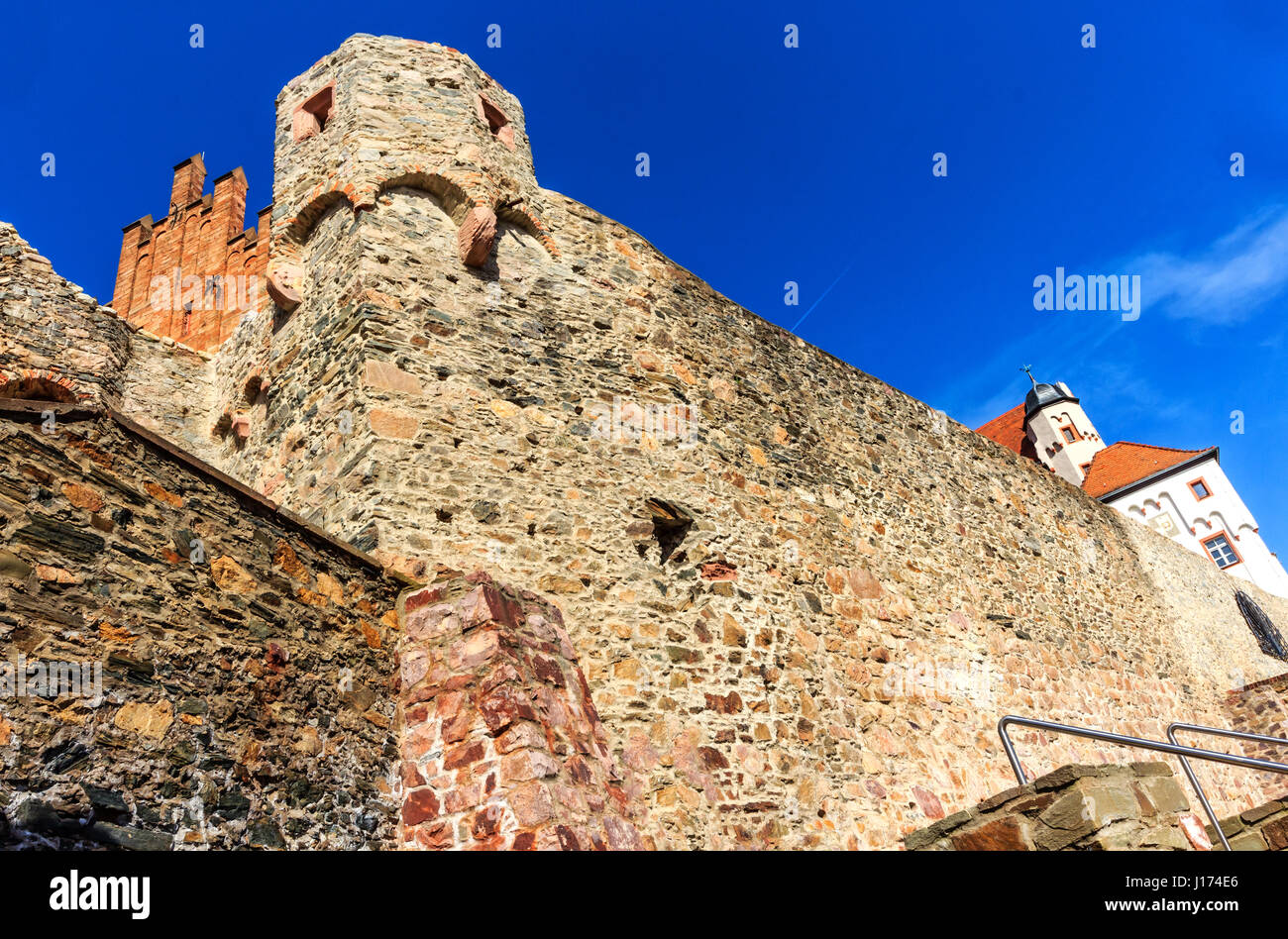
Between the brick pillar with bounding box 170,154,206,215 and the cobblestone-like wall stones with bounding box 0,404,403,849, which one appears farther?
→ the brick pillar with bounding box 170,154,206,215

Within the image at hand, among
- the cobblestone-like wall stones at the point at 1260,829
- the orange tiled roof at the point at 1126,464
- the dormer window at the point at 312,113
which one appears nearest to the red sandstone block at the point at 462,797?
the cobblestone-like wall stones at the point at 1260,829

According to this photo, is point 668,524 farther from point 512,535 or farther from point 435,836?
point 435,836

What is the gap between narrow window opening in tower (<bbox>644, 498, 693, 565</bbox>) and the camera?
6.84 metres

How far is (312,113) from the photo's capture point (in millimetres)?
8539

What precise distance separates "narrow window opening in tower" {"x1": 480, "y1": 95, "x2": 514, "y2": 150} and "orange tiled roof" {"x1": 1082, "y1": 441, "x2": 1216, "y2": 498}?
29.8 m

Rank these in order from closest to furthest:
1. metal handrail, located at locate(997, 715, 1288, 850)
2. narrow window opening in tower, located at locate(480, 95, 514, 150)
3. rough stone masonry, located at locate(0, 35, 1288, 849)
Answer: rough stone masonry, located at locate(0, 35, 1288, 849) → metal handrail, located at locate(997, 715, 1288, 850) → narrow window opening in tower, located at locate(480, 95, 514, 150)

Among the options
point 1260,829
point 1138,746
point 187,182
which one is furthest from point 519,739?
point 187,182

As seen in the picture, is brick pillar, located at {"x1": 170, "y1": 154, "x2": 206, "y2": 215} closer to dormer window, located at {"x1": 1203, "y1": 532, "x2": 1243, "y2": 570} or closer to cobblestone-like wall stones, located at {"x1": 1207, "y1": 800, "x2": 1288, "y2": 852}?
cobblestone-like wall stones, located at {"x1": 1207, "y1": 800, "x2": 1288, "y2": 852}

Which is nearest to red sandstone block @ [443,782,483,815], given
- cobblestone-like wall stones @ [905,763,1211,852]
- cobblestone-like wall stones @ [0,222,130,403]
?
cobblestone-like wall stones @ [905,763,1211,852]

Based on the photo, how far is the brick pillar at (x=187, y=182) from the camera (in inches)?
882

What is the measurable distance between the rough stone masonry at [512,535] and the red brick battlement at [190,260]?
11757 millimetres
